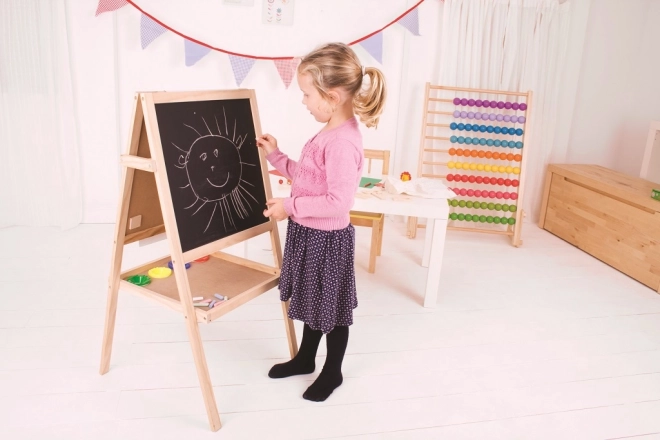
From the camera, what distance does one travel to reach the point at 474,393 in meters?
1.89

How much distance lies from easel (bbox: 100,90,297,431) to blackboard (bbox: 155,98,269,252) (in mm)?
26

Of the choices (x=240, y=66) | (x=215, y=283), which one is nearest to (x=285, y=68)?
(x=240, y=66)

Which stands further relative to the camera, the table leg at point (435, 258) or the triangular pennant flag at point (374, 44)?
the triangular pennant flag at point (374, 44)

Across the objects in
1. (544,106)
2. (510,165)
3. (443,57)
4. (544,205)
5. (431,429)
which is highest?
(443,57)

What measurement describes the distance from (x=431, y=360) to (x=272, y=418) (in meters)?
0.72

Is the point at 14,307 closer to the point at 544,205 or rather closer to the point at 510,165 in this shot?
the point at 510,165

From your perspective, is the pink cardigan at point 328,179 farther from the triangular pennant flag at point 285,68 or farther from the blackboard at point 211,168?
the triangular pennant flag at point 285,68

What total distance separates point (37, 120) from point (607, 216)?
11.5 feet

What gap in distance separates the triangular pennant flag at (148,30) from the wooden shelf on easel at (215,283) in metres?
1.88

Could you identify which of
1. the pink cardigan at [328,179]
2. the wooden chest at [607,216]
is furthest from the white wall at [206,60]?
the pink cardigan at [328,179]

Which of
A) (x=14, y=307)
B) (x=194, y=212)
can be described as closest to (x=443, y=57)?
(x=194, y=212)

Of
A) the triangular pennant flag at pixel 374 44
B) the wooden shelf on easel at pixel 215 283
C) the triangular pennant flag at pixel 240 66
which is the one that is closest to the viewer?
the wooden shelf on easel at pixel 215 283

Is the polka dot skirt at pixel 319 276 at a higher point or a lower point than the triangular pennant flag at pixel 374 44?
lower

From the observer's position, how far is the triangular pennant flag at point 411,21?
346 cm
